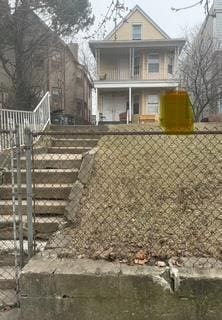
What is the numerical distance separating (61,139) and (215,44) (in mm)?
16554

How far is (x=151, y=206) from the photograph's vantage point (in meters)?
4.52

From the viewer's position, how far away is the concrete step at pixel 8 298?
3404 millimetres

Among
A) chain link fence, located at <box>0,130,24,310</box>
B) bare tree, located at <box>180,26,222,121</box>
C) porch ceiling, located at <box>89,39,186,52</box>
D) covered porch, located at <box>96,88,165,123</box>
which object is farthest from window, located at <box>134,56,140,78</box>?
chain link fence, located at <box>0,130,24,310</box>

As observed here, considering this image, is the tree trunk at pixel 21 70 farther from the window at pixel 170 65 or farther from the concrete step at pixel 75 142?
the window at pixel 170 65

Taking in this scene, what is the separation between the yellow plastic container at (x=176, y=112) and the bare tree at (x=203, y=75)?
16354 millimetres

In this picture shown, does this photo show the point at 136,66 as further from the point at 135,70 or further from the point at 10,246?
the point at 10,246

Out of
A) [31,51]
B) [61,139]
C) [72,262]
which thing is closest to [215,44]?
[31,51]

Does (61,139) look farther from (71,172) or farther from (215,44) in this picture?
(215,44)

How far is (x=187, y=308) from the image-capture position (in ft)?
10.1

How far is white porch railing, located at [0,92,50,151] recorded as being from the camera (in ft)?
22.0

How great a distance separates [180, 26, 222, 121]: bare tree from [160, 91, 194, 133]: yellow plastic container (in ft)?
53.7

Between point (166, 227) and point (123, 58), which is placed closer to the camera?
point (166, 227)

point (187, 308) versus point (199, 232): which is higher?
point (199, 232)

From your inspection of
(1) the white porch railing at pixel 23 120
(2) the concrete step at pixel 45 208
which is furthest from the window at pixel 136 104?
(2) the concrete step at pixel 45 208
